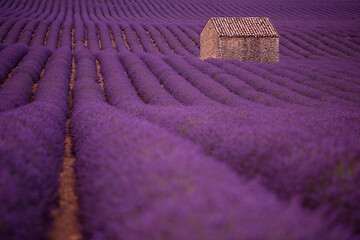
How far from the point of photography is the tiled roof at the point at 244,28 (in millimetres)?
17734

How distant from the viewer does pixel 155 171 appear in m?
2.07

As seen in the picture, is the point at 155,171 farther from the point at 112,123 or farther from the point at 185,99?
the point at 185,99

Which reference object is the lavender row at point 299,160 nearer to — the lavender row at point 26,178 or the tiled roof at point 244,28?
the lavender row at point 26,178

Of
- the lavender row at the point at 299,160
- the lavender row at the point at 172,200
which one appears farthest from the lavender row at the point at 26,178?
the lavender row at the point at 299,160

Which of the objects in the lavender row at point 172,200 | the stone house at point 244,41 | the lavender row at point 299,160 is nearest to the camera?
the lavender row at point 172,200

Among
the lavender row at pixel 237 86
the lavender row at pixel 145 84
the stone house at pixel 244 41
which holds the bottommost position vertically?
the lavender row at pixel 145 84

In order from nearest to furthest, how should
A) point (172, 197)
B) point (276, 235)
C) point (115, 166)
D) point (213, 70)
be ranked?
point (276, 235) → point (172, 197) → point (115, 166) → point (213, 70)

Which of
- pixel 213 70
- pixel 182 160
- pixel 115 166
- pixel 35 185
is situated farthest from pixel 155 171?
pixel 213 70

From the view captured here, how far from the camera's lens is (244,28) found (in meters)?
18.3

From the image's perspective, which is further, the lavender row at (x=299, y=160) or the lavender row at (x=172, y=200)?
the lavender row at (x=299, y=160)

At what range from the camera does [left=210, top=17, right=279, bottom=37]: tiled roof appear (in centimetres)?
1773

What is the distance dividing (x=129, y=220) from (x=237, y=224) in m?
0.74

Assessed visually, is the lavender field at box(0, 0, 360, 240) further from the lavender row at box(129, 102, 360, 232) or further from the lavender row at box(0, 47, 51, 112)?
the lavender row at box(0, 47, 51, 112)

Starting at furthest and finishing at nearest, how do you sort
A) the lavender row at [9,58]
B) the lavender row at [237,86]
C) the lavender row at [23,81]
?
1. the lavender row at [9,58]
2. the lavender row at [237,86]
3. the lavender row at [23,81]
